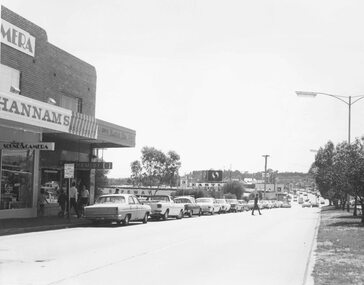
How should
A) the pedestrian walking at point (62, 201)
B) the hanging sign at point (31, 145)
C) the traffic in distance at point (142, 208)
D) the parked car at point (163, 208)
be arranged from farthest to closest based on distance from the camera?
the parked car at point (163, 208) → the pedestrian walking at point (62, 201) → the traffic in distance at point (142, 208) → the hanging sign at point (31, 145)

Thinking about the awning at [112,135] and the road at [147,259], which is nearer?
the road at [147,259]

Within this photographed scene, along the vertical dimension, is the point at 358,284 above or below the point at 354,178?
below

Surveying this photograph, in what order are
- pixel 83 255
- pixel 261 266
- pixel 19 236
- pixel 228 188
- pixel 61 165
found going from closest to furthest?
pixel 261 266 → pixel 83 255 → pixel 19 236 → pixel 61 165 → pixel 228 188

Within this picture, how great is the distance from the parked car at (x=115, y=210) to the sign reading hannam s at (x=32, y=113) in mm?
3494

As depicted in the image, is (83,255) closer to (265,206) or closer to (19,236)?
(19,236)

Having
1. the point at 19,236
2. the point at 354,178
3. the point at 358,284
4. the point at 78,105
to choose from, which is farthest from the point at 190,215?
the point at 358,284

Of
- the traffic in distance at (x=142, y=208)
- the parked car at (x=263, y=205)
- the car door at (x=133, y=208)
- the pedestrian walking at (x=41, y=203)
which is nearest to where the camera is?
the traffic in distance at (x=142, y=208)

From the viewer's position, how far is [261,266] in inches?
436

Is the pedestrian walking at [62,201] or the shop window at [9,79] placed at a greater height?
the shop window at [9,79]

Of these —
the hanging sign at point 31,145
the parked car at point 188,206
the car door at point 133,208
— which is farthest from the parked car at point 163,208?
the hanging sign at point 31,145

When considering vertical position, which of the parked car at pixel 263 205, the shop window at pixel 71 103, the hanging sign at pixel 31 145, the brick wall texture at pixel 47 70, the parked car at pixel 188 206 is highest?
the brick wall texture at pixel 47 70

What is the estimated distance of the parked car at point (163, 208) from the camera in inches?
1123

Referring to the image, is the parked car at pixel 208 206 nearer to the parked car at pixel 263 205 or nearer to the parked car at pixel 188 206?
the parked car at pixel 188 206

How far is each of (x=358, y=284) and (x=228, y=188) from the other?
279 ft
